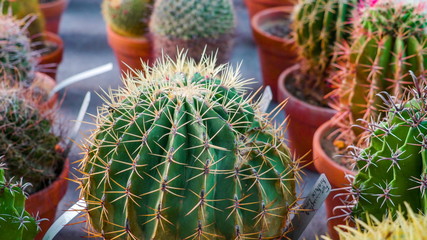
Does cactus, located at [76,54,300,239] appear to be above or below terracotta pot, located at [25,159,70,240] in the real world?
above

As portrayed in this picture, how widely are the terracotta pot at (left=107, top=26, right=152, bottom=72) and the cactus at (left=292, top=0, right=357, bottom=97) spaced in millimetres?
848

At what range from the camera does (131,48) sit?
2732mm

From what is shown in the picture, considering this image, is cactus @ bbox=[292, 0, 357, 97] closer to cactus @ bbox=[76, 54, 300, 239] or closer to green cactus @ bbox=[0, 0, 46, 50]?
cactus @ bbox=[76, 54, 300, 239]

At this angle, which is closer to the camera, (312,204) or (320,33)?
(312,204)

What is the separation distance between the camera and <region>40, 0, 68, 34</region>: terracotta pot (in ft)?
10.3

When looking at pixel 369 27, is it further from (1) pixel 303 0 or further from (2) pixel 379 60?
(1) pixel 303 0

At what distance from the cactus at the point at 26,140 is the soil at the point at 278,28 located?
1.54 metres

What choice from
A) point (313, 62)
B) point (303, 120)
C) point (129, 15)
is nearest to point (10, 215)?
point (303, 120)

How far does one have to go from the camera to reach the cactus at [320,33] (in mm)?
2105

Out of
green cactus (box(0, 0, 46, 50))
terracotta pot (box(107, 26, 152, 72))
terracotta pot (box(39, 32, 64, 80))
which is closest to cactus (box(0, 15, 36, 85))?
terracotta pot (box(39, 32, 64, 80))

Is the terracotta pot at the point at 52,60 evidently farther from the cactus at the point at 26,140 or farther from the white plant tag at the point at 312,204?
the white plant tag at the point at 312,204

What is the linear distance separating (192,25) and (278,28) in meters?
0.82

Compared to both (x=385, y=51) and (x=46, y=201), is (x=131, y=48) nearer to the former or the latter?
(x=46, y=201)

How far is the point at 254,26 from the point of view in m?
2.80
